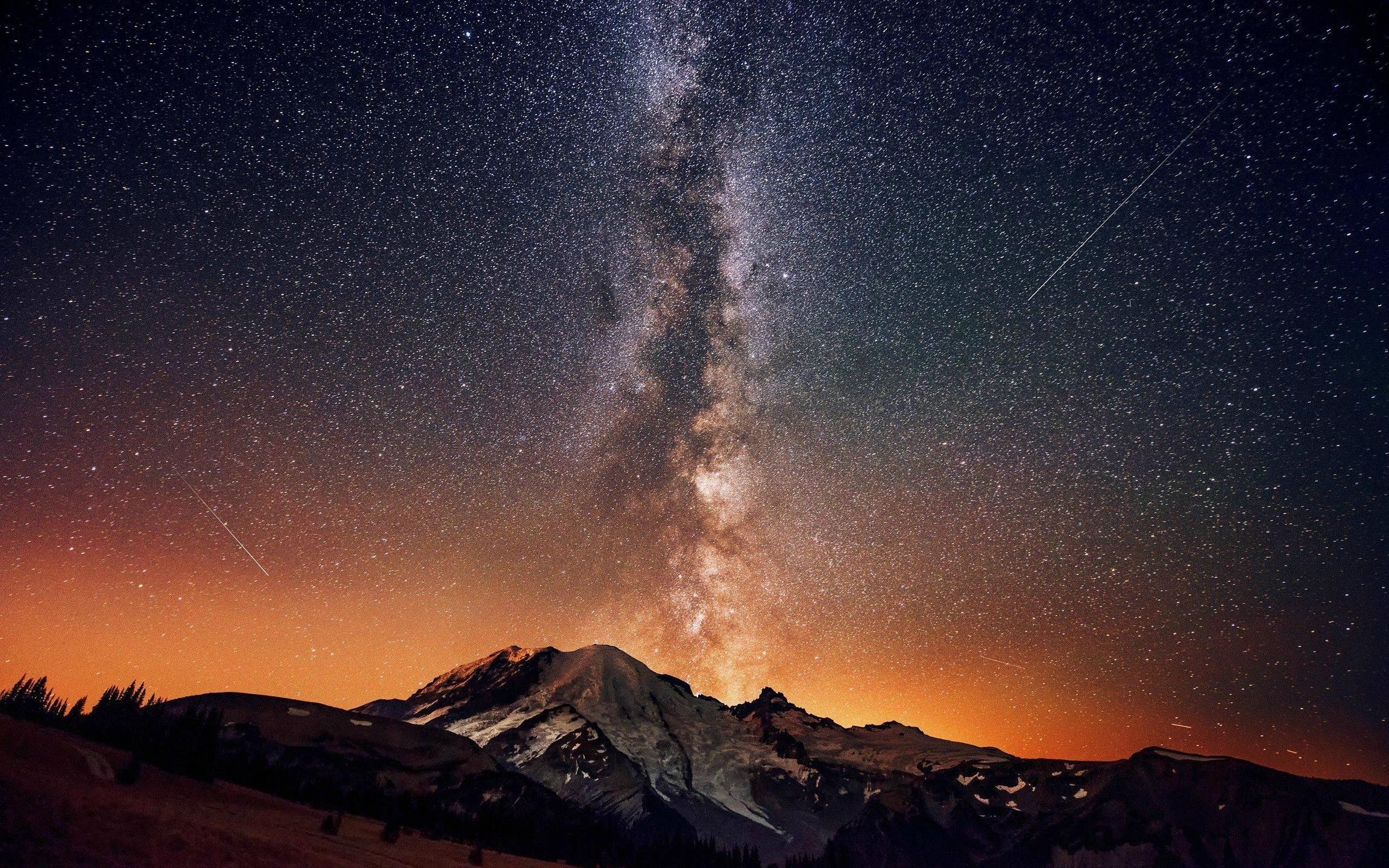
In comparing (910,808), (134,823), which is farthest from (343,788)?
(910,808)

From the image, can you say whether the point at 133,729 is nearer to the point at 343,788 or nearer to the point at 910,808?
the point at 343,788

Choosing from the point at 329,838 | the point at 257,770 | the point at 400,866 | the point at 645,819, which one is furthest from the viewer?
the point at 645,819

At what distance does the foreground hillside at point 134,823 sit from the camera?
17.0m

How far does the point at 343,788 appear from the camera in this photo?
110812 millimetres

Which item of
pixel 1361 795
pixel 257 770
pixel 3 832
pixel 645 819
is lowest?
pixel 645 819

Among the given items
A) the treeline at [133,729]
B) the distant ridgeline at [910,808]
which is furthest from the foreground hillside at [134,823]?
the distant ridgeline at [910,808]

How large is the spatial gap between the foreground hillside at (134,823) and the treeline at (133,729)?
222cm

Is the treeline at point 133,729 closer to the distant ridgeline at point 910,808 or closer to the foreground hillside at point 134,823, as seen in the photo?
the foreground hillside at point 134,823

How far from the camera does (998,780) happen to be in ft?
632

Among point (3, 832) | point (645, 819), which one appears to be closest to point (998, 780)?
point (645, 819)

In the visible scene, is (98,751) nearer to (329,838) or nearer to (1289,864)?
(329,838)

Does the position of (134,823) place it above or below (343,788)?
above

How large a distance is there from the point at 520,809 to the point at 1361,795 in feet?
616

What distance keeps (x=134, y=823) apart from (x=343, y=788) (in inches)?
4462
